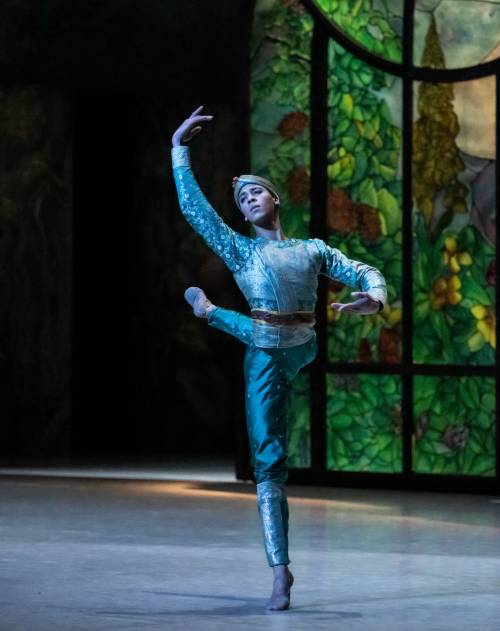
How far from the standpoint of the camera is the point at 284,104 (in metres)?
11.5

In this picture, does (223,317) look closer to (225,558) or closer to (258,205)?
(258,205)

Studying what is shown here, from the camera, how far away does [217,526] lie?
9055 millimetres

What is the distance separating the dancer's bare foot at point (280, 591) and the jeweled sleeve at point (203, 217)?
1.13 meters

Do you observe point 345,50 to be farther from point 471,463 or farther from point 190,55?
point 471,463

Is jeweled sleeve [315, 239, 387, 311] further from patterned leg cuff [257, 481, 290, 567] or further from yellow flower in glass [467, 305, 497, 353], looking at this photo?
Answer: yellow flower in glass [467, 305, 497, 353]

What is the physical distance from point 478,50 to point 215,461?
4123 mm

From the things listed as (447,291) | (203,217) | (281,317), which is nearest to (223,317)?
(281,317)

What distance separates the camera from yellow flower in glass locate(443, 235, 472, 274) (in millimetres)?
11086

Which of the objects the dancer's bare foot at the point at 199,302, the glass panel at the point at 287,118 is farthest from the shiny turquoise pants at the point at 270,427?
the glass panel at the point at 287,118

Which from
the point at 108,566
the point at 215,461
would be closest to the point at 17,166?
the point at 215,461

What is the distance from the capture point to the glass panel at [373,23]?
11180 mm

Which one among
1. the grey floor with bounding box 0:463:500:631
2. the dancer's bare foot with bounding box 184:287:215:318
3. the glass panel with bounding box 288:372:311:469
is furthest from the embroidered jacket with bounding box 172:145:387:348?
the glass panel with bounding box 288:372:311:469

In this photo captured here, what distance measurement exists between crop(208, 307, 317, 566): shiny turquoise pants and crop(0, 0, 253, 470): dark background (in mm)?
5240

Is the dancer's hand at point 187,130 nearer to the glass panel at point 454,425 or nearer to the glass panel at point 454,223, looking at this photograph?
the glass panel at point 454,223
